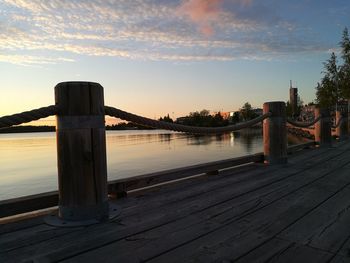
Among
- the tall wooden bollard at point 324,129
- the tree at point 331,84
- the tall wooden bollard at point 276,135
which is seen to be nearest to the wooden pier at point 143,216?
the tall wooden bollard at point 276,135

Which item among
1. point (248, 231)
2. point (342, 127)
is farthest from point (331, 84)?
point (248, 231)

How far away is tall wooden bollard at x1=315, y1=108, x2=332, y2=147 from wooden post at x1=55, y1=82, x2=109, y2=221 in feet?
29.2

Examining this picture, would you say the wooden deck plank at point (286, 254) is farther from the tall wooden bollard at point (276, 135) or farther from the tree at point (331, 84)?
the tree at point (331, 84)

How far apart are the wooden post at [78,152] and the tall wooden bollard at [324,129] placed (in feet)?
29.2

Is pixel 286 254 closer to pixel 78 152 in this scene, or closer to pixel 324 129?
pixel 78 152

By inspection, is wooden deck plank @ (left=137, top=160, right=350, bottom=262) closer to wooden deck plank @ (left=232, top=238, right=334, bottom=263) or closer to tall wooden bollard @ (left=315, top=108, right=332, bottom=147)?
wooden deck plank @ (left=232, top=238, right=334, bottom=263)

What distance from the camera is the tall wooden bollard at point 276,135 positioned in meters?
6.39

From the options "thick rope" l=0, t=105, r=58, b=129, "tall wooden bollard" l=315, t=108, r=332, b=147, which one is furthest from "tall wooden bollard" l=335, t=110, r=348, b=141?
"thick rope" l=0, t=105, r=58, b=129

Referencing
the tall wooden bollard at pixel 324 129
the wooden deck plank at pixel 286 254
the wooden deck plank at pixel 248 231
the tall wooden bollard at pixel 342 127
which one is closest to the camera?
the wooden deck plank at pixel 286 254

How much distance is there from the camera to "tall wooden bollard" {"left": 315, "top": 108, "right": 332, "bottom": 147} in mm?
10156

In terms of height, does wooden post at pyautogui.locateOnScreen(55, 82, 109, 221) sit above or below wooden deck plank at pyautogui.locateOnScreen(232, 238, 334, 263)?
above

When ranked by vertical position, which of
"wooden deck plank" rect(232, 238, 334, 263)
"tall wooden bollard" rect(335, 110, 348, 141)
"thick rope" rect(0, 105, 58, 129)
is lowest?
"wooden deck plank" rect(232, 238, 334, 263)

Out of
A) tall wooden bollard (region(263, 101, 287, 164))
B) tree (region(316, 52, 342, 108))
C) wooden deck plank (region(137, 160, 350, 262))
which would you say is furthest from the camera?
tree (region(316, 52, 342, 108))

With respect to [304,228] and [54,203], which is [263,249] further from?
[54,203]
